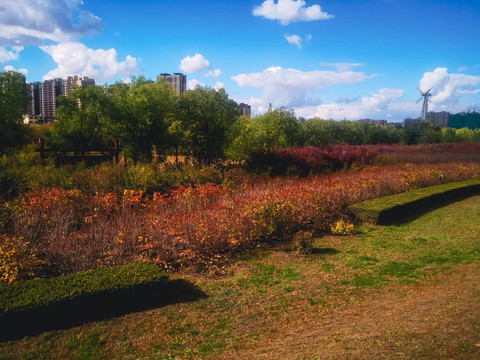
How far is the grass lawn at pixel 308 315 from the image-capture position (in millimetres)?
3434

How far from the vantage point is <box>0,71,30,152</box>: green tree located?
78.6 feet

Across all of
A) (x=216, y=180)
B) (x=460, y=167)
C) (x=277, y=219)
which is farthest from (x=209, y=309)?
(x=460, y=167)

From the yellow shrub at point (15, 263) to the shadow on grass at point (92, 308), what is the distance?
0.77m

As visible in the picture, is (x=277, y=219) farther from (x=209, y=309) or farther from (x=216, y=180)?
(x=216, y=180)

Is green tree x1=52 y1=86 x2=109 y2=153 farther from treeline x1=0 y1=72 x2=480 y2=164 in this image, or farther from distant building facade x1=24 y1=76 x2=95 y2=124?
distant building facade x1=24 y1=76 x2=95 y2=124

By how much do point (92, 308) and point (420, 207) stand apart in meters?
10.6

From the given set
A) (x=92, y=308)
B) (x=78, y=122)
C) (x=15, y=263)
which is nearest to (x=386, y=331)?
(x=92, y=308)

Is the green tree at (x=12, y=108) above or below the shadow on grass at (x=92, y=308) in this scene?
above

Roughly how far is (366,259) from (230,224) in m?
2.77

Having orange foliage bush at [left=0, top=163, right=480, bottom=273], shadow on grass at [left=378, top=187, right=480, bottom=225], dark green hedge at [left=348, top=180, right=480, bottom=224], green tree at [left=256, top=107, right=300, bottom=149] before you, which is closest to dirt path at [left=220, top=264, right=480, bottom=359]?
orange foliage bush at [left=0, top=163, right=480, bottom=273]

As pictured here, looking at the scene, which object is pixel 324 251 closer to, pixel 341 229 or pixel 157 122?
pixel 341 229

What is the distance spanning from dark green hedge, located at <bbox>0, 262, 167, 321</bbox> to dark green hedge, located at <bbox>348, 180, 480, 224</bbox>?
639 centimetres

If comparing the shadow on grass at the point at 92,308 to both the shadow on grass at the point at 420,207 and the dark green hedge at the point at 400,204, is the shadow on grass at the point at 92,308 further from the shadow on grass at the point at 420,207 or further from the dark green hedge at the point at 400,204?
the shadow on grass at the point at 420,207

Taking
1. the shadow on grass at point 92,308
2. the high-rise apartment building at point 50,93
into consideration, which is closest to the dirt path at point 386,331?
the shadow on grass at point 92,308
